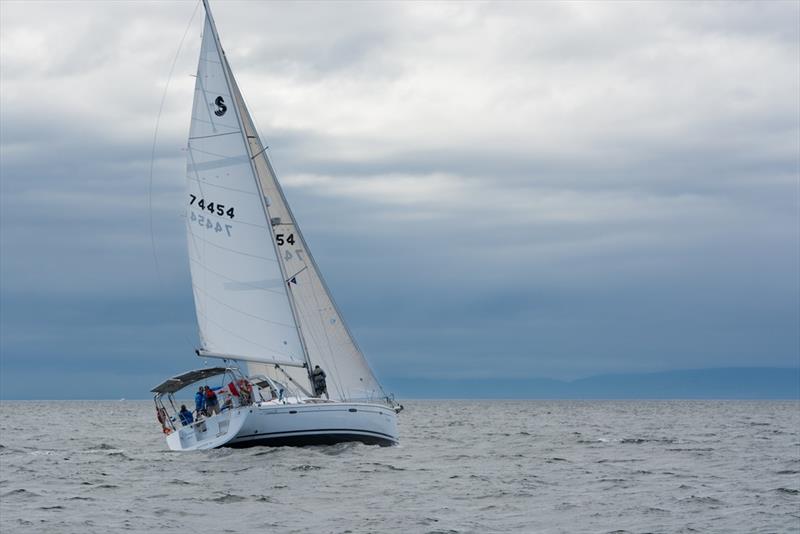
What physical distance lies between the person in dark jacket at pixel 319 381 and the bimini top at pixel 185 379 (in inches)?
120

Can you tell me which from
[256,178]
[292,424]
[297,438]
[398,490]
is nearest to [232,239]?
[256,178]

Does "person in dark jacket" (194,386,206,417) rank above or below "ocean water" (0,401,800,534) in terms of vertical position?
above

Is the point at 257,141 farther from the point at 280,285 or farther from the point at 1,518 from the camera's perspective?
the point at 1,518

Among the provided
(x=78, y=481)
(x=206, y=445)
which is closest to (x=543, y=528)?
(x=78, y=481)

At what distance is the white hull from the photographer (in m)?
38.9

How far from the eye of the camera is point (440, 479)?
35.3 m

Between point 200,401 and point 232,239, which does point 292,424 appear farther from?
point 232,239

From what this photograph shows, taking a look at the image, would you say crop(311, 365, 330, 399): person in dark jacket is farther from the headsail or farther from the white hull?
the white hull

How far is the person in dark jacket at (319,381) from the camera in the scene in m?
42.6

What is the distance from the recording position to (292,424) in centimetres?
3894

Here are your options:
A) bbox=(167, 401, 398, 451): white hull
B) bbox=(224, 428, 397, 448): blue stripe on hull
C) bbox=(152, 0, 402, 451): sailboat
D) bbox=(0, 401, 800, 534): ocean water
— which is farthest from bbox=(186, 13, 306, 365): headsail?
bbox=(0, 401, 800, 534): ocean water

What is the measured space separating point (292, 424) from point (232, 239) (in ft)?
24.2

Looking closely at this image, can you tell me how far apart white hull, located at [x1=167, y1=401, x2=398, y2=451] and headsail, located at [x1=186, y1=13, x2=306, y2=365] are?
2.95 m

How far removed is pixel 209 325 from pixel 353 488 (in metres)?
12.7
